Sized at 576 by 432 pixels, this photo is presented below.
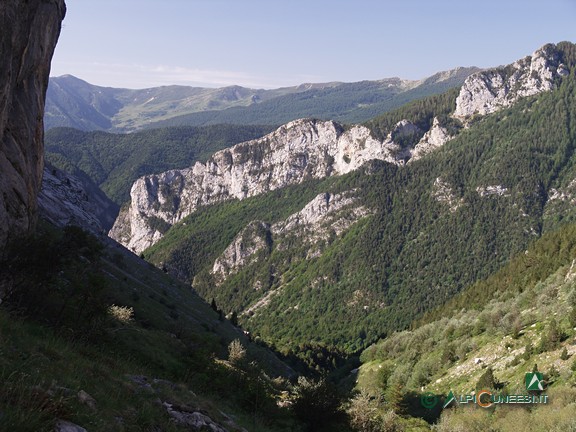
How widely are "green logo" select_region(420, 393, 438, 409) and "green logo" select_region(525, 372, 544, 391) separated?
14526 millimetres

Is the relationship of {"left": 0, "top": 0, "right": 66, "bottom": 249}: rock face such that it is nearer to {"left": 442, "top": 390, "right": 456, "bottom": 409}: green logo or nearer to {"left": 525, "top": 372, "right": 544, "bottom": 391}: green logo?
{"left": 442, "top": 390, "right": 456, "bottom": 409}: green logo

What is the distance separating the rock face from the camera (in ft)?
99.9

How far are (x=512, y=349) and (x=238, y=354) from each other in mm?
36385

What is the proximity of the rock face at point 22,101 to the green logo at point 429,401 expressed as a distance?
167ft

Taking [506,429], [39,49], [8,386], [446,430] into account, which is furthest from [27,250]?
[506,429]

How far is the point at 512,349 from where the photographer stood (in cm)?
5434

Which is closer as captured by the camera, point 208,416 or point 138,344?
point 208,416

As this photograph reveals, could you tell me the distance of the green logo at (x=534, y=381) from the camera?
40.6m

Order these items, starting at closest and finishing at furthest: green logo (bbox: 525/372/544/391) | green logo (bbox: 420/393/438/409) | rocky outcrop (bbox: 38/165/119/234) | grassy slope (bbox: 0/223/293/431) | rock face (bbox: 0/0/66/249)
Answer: grassy slope (bbox: 0/223/293/431), rock face (bbox: 0/0/66/249), green logo (bbox: 525/372/544/391), green logo (bbox: 420/393/438/409), rocky outcrop (bbox: 38/165/119/234)

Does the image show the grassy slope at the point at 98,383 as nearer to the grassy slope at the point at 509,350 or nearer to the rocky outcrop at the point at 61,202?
the grassy slope at the point at 509,350

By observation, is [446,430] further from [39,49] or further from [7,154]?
[39,49]

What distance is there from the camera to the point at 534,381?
135ft

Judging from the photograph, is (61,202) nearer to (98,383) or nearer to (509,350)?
(98,383)

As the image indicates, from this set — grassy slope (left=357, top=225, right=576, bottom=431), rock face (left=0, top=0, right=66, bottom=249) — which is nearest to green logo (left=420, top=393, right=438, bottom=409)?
grassy slope (left=357, top=225, right=576, bottom=431)
